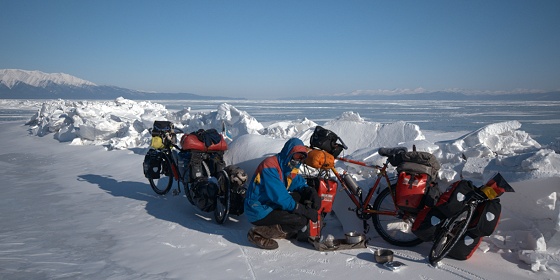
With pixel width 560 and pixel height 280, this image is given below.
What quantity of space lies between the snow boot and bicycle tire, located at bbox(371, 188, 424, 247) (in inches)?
46.6

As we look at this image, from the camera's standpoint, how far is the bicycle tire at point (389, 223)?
13.4ft

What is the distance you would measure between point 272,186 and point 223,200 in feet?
3.64

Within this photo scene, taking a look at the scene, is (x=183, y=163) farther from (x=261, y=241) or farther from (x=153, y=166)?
(x=261, y=241)

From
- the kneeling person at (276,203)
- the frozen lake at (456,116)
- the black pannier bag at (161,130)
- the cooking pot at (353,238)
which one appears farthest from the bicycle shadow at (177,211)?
the frozen lake at (456,116)

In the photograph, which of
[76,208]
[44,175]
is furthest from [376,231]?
[44,175]

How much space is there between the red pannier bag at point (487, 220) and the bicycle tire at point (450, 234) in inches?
2.9

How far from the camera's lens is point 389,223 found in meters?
4.25

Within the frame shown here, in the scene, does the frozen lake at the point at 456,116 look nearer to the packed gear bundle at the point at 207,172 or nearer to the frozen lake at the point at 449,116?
the frozen lake at the point at 449,116

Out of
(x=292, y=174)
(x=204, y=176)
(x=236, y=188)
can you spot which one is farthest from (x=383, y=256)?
(x=204, y=176)

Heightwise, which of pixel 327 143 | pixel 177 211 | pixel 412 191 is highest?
pixel 327 143

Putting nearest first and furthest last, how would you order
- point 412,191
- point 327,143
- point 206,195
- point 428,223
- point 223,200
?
point 428,223 < point 412,191 < point 327,143 < point 223,200 < point 206,195

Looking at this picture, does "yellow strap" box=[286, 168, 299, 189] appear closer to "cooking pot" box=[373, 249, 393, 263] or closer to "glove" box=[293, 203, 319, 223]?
"glove" box=[293, 203, 319, 223]

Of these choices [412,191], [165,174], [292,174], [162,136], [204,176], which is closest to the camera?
[412,191]

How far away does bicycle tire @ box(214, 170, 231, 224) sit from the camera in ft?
14.6
